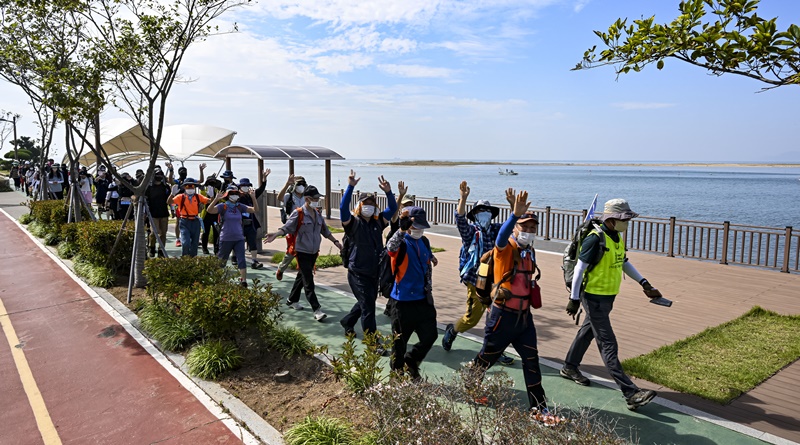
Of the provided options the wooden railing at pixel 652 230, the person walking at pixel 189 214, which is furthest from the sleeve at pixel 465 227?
the wooden railing at pixel 652 230

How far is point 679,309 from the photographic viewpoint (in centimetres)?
874

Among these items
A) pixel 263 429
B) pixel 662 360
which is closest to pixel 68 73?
pixel 263 429

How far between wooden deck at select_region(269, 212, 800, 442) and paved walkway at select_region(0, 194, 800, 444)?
0.01m

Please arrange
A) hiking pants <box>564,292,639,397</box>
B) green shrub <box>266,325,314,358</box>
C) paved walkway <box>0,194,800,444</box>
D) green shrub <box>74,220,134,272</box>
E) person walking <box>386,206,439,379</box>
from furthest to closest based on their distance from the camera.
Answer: green shrub <box>74,220,134,272</box> < green shrub <box>266,325,314,358</box> < person walking <box>386,206,439,379</box> < hiking pants <box>564,292,639,397</box> < paved walkway <box>0,194,800,444</box>

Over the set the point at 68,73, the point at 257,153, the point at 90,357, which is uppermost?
the point at 68,73

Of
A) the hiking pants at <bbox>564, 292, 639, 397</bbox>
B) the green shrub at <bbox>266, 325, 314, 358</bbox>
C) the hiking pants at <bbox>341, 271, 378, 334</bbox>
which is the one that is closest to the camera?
the hiking pants at <bbox>564, 292, 639, 397</bbox>

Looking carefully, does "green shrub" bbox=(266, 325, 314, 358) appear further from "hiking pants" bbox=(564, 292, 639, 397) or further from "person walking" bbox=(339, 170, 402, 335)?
"hiking pants" bbox=(564, 292, 639, 397)

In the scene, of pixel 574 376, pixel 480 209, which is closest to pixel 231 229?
pixel 480 209

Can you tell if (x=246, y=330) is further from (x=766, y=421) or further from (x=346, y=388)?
(x=766, y=421)

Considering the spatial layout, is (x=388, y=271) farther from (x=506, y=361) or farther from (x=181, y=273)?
(x=181, y=273)

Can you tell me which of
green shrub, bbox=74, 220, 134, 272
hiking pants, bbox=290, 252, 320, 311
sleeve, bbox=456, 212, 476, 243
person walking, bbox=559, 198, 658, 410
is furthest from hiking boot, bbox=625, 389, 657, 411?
green shrub, bbox=74, 220, 134, 272

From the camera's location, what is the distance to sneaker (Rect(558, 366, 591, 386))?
564 centimetres

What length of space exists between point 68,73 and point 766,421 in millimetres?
10380

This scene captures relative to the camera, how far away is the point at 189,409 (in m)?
5.30
